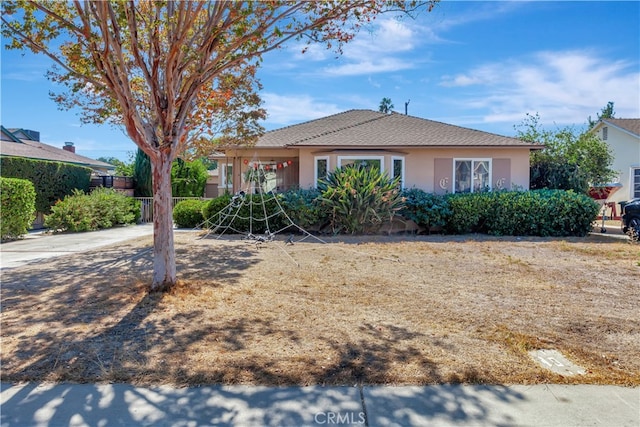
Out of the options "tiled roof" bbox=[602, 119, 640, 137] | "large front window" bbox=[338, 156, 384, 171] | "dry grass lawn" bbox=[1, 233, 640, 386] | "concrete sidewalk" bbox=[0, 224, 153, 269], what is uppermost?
"tiled roof" bbox=[602, 119, 640, 137]

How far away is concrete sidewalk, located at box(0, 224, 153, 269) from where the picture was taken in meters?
8.91

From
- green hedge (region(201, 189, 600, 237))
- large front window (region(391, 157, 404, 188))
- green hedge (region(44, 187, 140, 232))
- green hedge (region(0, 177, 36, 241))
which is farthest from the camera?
large front window (region(391, 157, 404, 188))

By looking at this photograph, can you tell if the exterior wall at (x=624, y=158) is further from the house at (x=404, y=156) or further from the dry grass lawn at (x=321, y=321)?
the dry grass lawn at (x=321, y=321)

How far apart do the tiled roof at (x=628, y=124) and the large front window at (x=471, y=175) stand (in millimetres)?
14161

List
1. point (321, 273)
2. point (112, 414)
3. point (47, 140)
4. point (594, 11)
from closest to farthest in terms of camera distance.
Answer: point (112, 414) < point (321, 273) < point (594, 11) < point (47, 140)

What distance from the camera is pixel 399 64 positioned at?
11.5 meters

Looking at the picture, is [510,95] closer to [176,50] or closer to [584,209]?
[584,209]

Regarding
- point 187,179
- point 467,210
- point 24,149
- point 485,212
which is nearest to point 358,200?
point 467,210

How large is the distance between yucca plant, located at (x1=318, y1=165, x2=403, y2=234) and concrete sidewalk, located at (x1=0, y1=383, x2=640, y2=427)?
9381mm

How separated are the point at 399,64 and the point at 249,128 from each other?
5.36 m

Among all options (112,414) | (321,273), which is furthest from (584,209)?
(112,414)

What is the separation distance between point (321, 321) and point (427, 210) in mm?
9193

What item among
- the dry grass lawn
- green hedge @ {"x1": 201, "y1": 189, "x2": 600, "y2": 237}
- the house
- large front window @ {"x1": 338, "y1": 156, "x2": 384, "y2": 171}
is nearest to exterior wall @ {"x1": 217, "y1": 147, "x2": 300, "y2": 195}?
the house

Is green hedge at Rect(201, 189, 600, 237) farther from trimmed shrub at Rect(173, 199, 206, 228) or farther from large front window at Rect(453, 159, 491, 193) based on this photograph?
trimmed shrub at Rect(173, 199, 206, 228)
